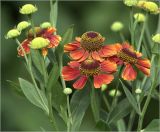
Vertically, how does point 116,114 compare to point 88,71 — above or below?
below

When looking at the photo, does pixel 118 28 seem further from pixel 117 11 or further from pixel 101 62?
pixel 117 11

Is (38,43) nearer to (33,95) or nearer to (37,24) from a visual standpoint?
(33,95)

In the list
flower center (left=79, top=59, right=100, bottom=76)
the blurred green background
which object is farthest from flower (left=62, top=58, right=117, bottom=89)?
the blurred green background

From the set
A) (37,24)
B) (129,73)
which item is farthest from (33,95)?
(37,24)

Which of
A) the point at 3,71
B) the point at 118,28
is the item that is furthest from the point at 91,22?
the point at 118,28

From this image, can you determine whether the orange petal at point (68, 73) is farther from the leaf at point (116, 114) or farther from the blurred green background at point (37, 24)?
the blurred green background at point (37, 24)

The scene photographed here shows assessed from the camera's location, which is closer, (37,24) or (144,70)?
(144,70)

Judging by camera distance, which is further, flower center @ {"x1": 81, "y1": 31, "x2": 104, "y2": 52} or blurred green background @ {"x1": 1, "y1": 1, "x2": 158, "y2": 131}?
blurred green background @ {"x1": 1, "y1": 1, "x2": 158, "y2": 131}

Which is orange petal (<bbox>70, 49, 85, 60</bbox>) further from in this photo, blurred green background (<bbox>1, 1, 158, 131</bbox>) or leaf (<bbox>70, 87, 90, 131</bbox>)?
blurred green background (<bbox>1, 1, 158, 131</bbox>)
